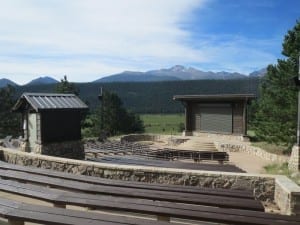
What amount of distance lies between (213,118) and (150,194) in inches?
978

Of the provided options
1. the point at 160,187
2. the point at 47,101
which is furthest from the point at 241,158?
the point at 160,187

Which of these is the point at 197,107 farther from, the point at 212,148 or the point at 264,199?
the point at 264,199

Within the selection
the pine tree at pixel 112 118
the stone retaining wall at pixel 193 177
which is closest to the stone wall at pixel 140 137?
the pine tree at pixel 112 118

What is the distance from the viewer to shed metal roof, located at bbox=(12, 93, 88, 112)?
15.5 metres

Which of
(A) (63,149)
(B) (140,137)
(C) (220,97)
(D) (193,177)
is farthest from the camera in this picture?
(B) (140,137)

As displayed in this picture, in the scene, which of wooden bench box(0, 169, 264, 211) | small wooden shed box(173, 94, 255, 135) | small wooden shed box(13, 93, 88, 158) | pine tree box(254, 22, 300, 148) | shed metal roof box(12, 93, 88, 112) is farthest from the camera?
small wooden shed box(173, 94, 255, 135)

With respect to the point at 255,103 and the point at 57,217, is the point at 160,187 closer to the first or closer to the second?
the point at 57,217

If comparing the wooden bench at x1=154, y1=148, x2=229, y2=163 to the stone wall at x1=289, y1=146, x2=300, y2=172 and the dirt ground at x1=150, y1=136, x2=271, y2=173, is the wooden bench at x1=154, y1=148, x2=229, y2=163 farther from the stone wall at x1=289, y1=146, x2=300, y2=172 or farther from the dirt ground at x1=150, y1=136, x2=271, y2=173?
the stone wall at x1=289, y1=146, x2=300, y2=172

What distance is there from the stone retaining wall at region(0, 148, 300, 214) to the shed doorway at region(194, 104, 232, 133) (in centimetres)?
2148

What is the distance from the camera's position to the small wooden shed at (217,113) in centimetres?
2886

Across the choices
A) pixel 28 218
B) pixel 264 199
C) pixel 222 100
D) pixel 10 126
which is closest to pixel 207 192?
pixel 264 199

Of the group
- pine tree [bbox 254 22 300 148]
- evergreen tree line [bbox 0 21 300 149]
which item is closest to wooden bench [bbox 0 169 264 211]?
evergreen tree line [bbox 0 21 300 149]

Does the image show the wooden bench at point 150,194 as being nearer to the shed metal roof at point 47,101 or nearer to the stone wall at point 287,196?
the stone wall at point 287,196

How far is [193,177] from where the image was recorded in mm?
7949
